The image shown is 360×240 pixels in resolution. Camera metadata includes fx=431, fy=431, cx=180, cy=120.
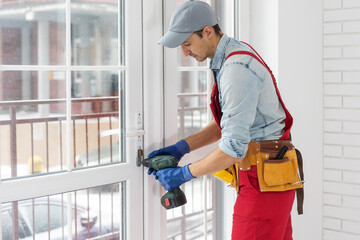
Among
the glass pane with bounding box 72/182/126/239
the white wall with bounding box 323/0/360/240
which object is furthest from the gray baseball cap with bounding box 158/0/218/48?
the white wall with bounding box 323/0/360/240

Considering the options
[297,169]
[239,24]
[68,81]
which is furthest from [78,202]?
[239,24]

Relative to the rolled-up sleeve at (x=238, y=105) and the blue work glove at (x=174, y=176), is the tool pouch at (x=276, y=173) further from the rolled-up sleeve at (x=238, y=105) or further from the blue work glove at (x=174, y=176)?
the blue work glove at (x=174, y=176)

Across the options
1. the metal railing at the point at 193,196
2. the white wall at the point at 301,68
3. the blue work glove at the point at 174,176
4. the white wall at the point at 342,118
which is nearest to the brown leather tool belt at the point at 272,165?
the blue work glove at the point at 174,176

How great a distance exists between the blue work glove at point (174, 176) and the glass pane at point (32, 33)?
0.70 metres

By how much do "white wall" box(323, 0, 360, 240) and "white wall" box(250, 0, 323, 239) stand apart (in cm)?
6

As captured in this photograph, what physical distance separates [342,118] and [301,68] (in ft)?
1.61

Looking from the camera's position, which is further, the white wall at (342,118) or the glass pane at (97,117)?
the white wall at (342,118)

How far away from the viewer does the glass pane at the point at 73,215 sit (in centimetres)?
189

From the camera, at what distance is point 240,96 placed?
1830 millimetres

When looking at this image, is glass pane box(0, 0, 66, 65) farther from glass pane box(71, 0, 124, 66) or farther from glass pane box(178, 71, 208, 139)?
glass pane box(178, 71, 208, 139)

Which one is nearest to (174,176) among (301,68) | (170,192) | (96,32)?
(170,192)

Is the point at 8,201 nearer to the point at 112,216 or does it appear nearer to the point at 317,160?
→ the point at 112,216

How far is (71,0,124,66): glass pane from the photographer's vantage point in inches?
79.4

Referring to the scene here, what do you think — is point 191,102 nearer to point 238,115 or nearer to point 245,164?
point 245,164
